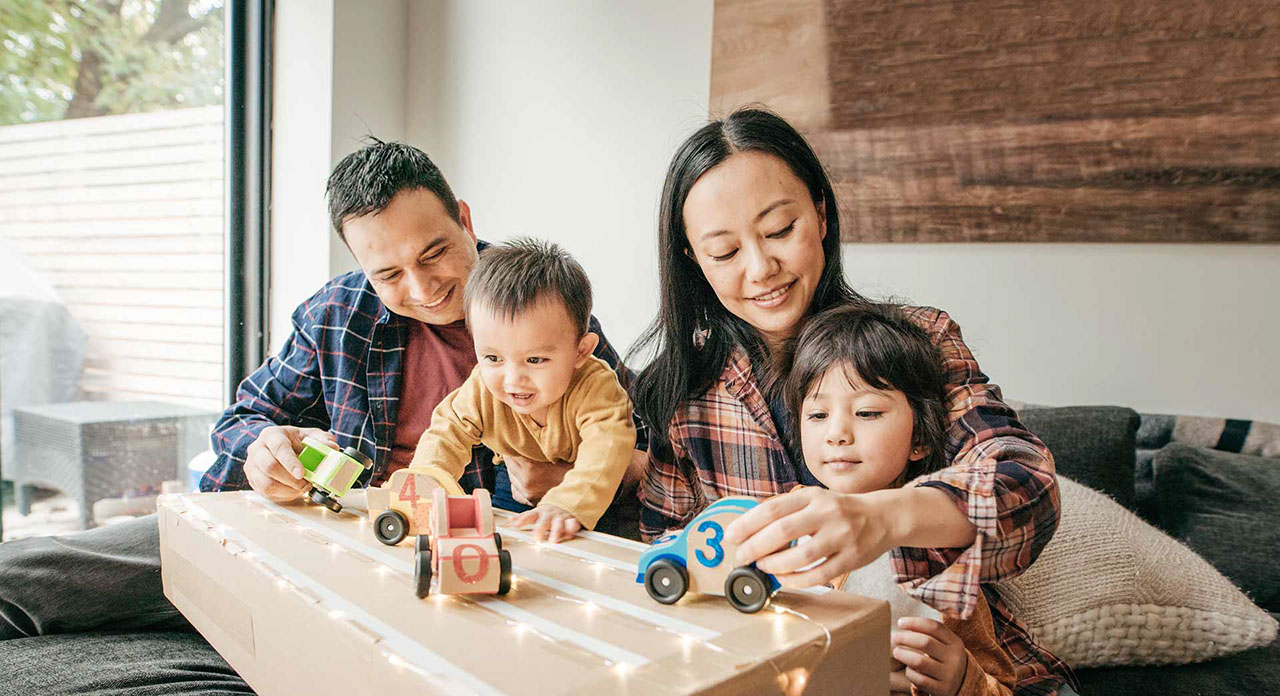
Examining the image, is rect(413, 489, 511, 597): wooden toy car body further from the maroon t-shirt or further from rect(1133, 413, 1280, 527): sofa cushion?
rect(1133, 413, 1280, 527): sofa cushion

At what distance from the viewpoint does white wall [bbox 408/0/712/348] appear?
250 cm

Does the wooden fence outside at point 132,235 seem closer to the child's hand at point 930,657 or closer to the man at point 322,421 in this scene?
the man at point 322,421

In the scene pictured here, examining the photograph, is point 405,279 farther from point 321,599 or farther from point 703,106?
point 703,106

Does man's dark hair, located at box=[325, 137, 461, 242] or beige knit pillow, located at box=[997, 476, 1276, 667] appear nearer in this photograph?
beige knit pillow, located at box=[997, 476, 1276, 667]

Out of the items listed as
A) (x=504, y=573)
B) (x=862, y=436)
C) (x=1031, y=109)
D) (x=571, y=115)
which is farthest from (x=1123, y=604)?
(x=571, y=115)

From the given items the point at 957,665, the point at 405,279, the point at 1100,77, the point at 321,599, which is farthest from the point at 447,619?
the point at 1100,77

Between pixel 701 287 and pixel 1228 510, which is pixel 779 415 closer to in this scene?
pixel 701 287

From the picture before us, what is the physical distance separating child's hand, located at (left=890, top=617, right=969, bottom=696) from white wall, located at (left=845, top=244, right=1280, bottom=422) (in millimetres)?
1275

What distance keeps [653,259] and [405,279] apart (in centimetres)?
117

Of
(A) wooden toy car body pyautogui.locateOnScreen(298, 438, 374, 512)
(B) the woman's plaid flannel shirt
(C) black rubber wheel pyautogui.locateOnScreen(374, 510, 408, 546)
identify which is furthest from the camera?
(A) wooden toy car body pyautogui.locateOnScreen(298, 438, 374, 512)

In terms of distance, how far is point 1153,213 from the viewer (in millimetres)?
1839

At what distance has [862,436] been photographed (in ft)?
3.38

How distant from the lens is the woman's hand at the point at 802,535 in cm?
70

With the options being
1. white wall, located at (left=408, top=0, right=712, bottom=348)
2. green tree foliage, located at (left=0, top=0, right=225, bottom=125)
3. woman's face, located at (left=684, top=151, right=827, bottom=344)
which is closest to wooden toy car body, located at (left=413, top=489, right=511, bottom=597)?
woman's face, located at (left=684, top=151, right=827, bottom=344)
